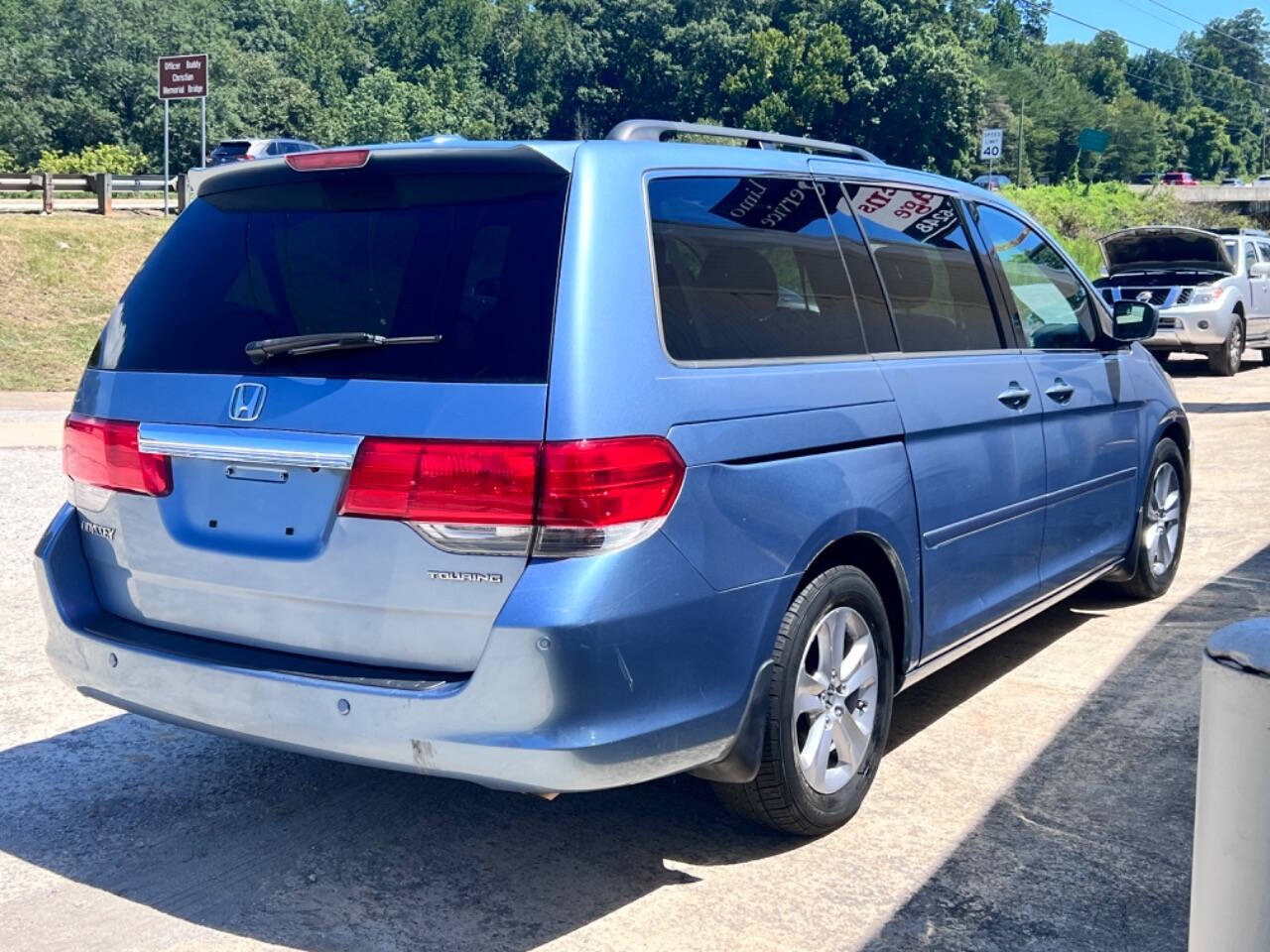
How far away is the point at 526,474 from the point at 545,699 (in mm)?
492

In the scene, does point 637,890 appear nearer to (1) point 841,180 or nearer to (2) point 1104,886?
(2) point 1104,886

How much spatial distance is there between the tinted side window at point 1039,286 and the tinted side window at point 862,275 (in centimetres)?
98

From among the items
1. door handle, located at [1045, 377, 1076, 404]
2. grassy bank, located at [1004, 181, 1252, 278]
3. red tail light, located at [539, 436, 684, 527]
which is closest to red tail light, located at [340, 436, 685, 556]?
red tail light, located at [539, 436, 684, 527]

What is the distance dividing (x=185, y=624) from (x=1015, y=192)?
50.7 m

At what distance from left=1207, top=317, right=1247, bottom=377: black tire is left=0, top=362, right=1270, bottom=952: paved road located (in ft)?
Answer: 45.6

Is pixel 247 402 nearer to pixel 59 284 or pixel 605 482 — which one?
pixel 605 482

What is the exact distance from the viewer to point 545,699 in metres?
2.93

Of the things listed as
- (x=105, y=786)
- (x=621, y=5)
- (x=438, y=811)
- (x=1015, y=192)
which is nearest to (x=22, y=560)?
(x=105, y=786)

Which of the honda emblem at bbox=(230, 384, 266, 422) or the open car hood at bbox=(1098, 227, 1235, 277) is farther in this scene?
the open car hood at bbox=(1098, 227, 1235, 277)

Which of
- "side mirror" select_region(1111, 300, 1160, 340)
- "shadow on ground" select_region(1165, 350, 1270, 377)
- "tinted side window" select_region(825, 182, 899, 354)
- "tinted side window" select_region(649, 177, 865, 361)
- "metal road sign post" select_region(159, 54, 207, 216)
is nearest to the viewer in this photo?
"tinted side window" select_region(649, 177, 865, 361)

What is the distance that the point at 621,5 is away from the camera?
107375 millimetres

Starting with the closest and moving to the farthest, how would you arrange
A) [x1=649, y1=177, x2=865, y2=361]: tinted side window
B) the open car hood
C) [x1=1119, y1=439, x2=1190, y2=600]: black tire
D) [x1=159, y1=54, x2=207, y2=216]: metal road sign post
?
[x1=649, y1=177, x2=865, y2=361]: tinted side window
[x1=1119, y1=439, x2=1190, y2=600]: black tire
the open car hood
[x1=159, y1=54, x2=207, y2=216]: metal road sign post

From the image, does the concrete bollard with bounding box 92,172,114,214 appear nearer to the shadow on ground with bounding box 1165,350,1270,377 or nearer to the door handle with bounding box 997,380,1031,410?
the shadow on ground with bounding box 1165,350,1270,377

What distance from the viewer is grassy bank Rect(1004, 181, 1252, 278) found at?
150 feet
